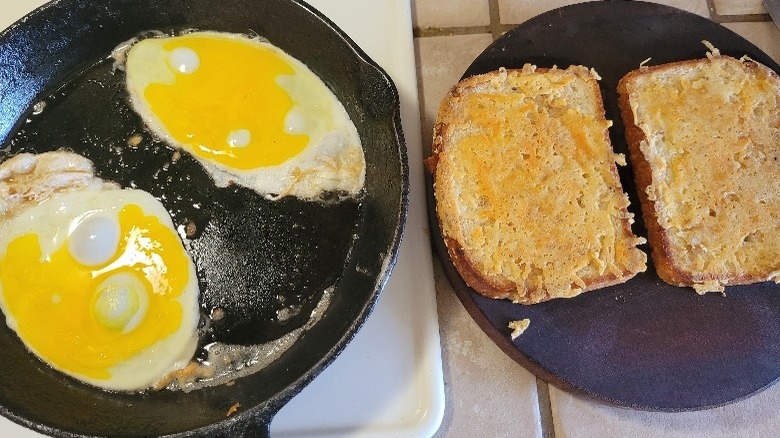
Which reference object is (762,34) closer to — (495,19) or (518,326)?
(495,19)

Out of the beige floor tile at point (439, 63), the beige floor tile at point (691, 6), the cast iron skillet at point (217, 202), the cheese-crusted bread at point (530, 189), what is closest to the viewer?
the cast iron skillet at point (217, 202)

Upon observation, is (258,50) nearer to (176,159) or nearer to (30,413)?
(176,159)

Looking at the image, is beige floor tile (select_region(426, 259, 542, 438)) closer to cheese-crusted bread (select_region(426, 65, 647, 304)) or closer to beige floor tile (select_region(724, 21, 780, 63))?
cheese-crusted bread (select_region(426, 65, 647, 304))

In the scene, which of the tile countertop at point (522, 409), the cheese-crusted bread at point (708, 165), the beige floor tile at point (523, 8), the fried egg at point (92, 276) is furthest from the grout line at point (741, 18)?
the fried egg at point (92, 276)

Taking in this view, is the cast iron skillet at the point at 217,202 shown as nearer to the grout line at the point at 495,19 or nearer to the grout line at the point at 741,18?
the grout line at the point at 495,19

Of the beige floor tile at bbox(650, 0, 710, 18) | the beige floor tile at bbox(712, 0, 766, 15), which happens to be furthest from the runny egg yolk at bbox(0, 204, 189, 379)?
the beige floor tile at bbox(712, 0, 766, 15)

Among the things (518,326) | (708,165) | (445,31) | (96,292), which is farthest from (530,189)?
(96,292)

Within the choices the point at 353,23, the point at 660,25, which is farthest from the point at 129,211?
the point at 660,25
